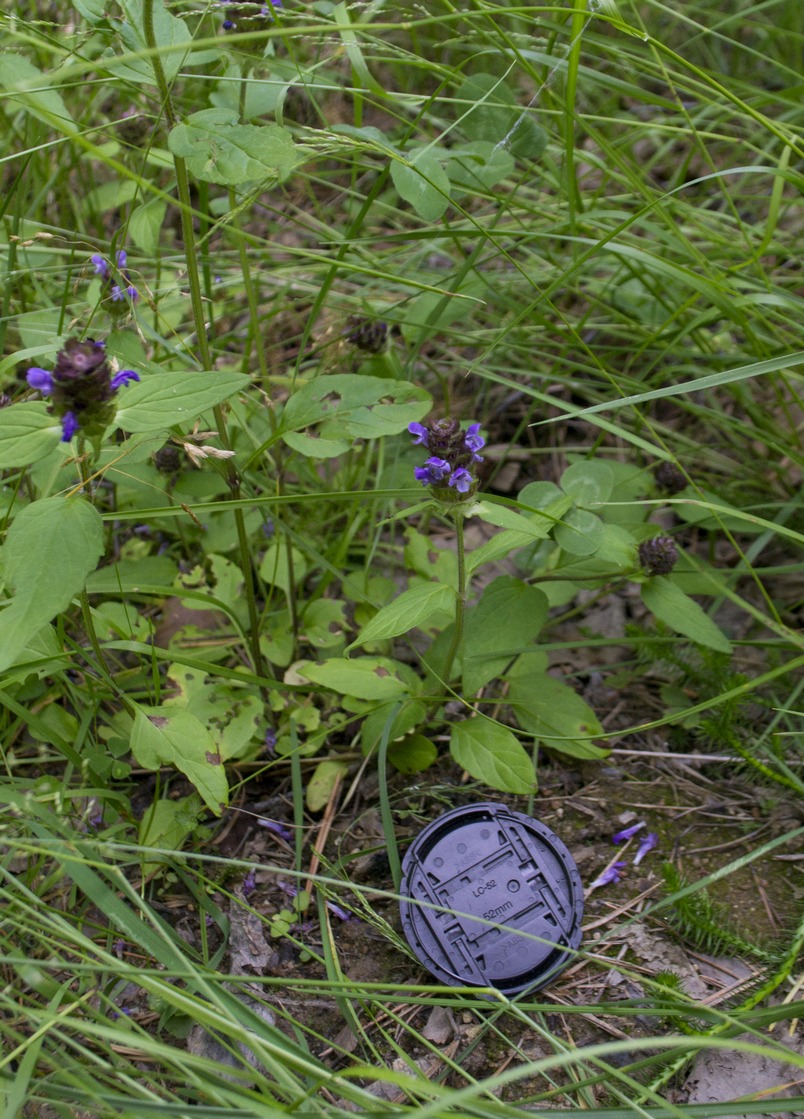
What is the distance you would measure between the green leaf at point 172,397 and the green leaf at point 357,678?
684 mm

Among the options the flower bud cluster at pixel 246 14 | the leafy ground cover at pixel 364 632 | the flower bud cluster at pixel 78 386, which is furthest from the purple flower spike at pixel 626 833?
the flower bud cluster at pixel 246 14

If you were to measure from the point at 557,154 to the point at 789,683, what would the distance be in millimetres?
1887

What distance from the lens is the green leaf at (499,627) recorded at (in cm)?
204

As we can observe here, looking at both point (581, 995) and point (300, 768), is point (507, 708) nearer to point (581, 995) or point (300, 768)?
point (300, 768)

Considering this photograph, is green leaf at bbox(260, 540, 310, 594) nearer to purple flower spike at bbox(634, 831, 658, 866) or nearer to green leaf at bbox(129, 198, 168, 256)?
green leaf at bbox(129, 198, 168, 256)

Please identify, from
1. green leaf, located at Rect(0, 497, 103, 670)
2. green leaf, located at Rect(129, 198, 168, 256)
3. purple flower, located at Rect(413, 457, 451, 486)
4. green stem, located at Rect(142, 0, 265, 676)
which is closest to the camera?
green leaf, located at Rect(0, 497, 103, 670)

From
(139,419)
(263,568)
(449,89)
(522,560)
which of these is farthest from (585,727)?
(449,89)

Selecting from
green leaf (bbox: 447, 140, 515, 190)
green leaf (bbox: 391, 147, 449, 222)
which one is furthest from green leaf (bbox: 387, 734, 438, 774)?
green leaf (bbox: 447, 140, 515, 190)

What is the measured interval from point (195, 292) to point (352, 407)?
1.30 feet

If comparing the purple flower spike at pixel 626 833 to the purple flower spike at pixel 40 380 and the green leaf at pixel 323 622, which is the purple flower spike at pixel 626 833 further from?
the purple flower spike at pixel 40 380

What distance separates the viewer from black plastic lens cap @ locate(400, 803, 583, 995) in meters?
1.78

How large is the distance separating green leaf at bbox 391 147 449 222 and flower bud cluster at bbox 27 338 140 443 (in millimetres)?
869

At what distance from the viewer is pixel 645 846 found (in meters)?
2.04

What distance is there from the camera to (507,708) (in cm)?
229
